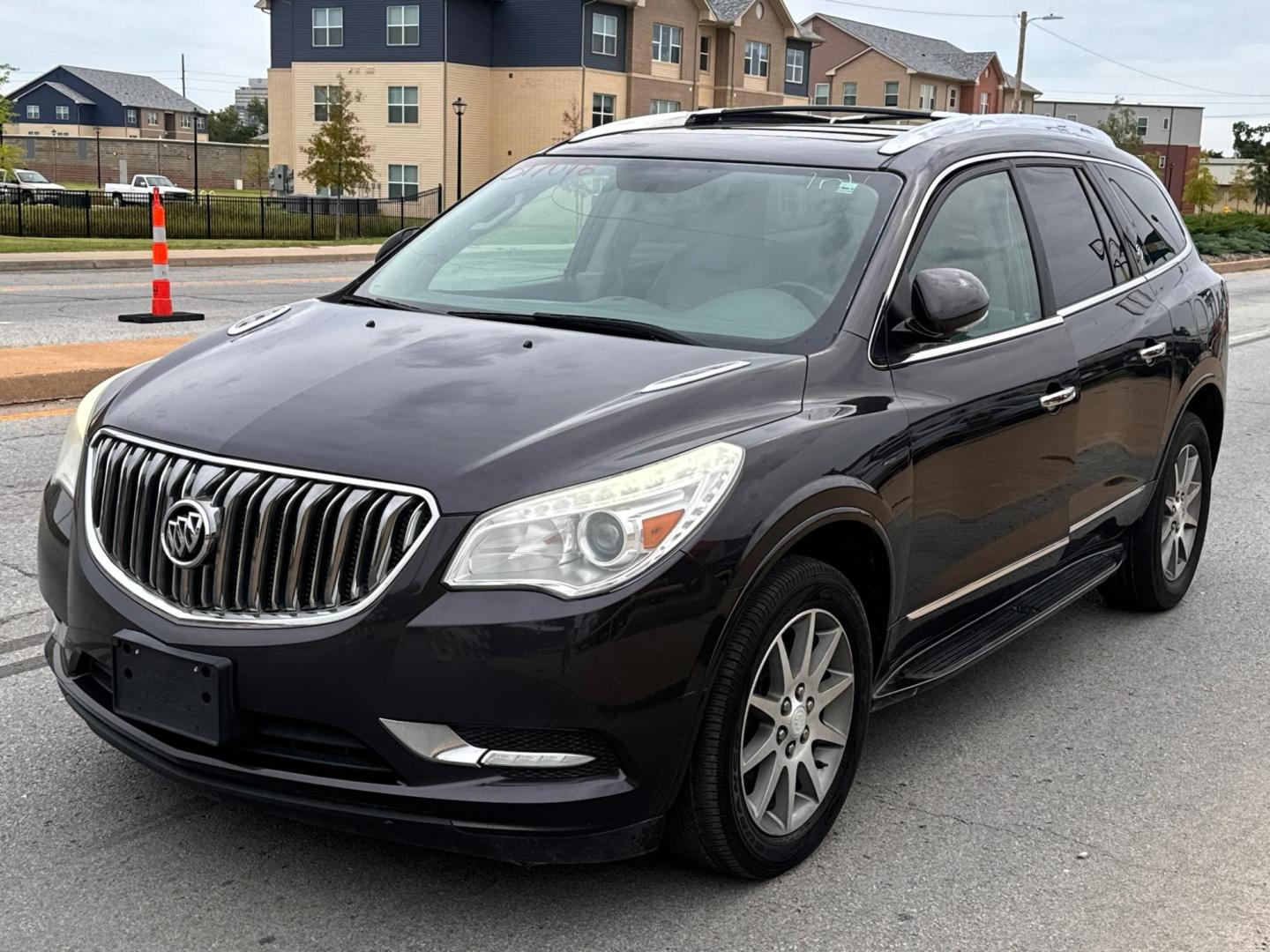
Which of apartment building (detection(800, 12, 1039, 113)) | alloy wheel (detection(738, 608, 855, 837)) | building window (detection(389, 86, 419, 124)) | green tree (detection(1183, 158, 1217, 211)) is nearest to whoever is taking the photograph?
alloy wheel (detection(738, 608, 855, 837))

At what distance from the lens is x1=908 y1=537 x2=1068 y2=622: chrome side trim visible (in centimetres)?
406

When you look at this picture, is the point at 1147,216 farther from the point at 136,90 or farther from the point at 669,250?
the point at 136,90

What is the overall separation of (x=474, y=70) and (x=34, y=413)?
161 ft

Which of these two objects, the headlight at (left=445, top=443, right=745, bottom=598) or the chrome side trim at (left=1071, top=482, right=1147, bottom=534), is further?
the chrome side trim at (left=1071, top=482, right=1147, bottom=534)

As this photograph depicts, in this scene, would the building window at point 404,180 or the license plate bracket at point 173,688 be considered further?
the building window at point 404,180

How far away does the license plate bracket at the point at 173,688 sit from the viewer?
3.04 m

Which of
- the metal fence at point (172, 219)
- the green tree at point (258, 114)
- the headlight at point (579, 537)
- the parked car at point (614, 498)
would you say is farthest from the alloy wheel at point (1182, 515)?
the green tree at point (258, 114)

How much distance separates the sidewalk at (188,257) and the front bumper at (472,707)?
18676 millimetres

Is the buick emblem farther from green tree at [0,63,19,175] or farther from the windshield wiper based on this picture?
green tree at [0,63,19,175]

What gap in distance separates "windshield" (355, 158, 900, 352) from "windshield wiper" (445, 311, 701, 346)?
0.05 meters

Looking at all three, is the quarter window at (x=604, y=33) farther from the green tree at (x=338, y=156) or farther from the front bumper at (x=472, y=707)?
the front bumper at (x=472, y=707)

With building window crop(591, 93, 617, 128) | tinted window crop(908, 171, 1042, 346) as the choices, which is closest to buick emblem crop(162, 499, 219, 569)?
tinted window crop(908, 171, 1042, 346)

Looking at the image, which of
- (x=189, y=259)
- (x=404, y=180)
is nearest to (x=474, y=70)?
(x=404, y=180)

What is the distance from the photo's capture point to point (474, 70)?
55.9 m
